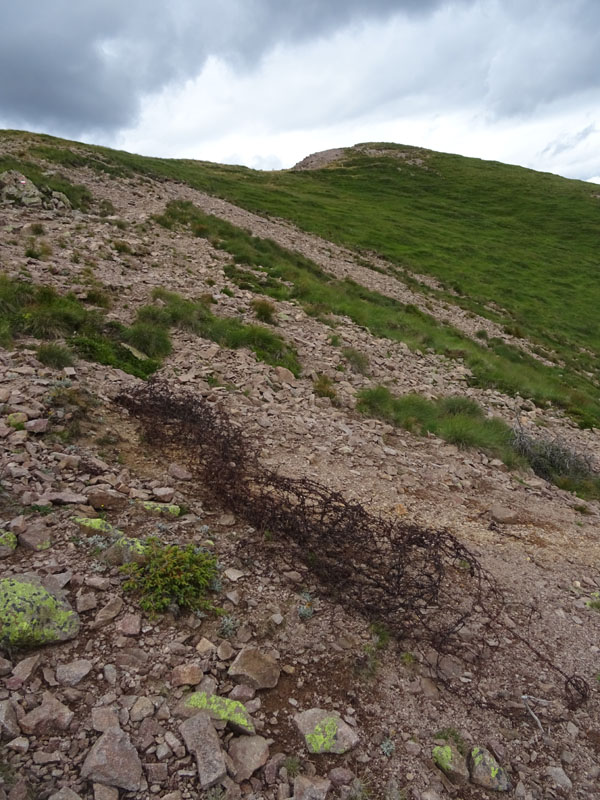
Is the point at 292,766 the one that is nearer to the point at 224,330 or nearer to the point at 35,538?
the point at 35,538

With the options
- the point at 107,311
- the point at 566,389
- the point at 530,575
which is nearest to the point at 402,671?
the point at 530,575

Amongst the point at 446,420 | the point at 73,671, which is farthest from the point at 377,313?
the point at 73,671

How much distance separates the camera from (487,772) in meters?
3.43

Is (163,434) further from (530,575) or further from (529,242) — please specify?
(529,242)

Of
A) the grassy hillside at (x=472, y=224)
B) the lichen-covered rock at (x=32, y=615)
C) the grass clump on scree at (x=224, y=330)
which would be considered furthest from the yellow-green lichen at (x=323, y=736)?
the grassy hillside at (x=472, y=224)

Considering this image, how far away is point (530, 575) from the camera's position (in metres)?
5.98

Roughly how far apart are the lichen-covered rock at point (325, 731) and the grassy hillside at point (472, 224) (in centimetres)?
1342

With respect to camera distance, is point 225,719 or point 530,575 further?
point 530,575

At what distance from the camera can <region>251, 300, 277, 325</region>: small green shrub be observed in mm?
13867

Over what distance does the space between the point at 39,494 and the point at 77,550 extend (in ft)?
3.34

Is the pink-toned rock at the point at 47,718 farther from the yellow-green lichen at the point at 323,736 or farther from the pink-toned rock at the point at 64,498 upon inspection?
the pink-toned rock at the point at 64,498

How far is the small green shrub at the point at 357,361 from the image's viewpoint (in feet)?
41.2

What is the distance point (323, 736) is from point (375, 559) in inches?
82.9

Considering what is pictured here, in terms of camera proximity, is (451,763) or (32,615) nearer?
(451,763)
